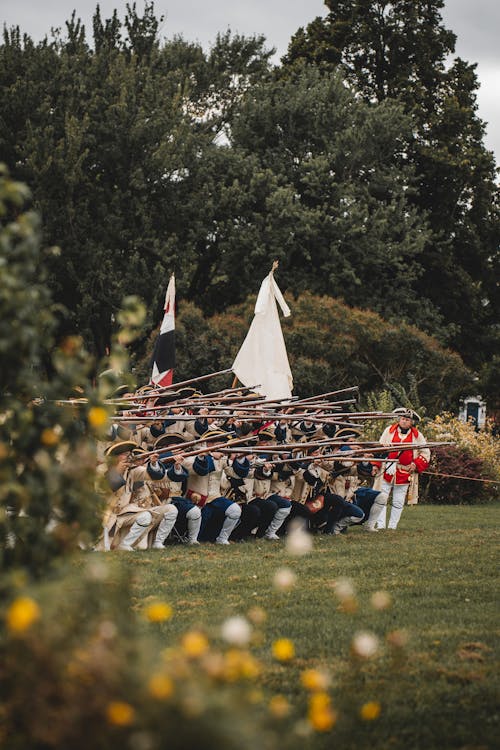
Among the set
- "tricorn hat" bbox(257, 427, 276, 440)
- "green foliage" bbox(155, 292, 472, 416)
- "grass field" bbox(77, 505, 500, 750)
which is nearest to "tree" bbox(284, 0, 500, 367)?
"green foliage" bbox(155, 292, 472, 416)

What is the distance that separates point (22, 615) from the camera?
2.61 metres

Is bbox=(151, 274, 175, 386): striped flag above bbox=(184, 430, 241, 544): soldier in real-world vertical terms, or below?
above

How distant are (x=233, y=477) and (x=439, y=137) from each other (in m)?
29.8

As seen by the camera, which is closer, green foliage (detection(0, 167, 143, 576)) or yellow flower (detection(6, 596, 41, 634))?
yellow flower (detection(6, 596, 41, 634))

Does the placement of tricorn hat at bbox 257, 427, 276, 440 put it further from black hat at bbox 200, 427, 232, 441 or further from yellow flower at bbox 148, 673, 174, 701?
yellow flower at bbox 148, 673, 174, 701

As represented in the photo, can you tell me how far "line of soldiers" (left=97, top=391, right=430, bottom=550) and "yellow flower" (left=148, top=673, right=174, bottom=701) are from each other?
8.89 m

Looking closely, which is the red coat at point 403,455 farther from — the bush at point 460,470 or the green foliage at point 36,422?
the green foliage at point 36,422

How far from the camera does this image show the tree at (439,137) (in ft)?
132

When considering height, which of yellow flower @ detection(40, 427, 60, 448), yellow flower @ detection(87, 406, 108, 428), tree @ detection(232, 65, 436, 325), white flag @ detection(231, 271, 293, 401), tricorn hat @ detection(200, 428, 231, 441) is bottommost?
tricorn hat @ detection(200, 428, 231, 441)

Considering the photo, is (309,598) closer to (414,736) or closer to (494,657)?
(494,657)

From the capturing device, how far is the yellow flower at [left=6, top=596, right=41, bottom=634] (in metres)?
2.61

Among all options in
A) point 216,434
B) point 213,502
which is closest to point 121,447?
point 216,434

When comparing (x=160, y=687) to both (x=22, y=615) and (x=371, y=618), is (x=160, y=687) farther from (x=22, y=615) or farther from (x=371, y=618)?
(x=371, y=618)

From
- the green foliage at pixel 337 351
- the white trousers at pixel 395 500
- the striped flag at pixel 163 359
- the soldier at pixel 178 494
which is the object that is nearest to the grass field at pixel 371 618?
the soldier at pixel 178 494
